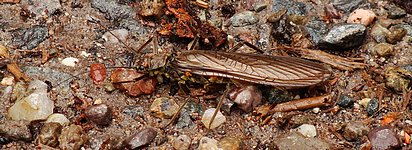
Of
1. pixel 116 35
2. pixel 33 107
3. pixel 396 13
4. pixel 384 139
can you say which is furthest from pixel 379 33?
pixel 33 107

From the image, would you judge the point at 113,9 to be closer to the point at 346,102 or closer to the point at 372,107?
the point at 346,102

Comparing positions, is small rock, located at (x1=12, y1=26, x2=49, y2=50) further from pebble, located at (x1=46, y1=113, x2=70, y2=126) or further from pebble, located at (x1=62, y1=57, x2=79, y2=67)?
pebble, located at (x1=46, y1=113, x2=70, y2=126)

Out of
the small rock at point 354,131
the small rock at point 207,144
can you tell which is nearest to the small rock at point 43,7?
the small rock at point 207,144

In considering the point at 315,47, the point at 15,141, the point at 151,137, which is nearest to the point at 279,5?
the point at 315,47

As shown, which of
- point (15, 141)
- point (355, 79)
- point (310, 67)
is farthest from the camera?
point (355, 79)

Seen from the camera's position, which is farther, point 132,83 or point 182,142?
point 132,83

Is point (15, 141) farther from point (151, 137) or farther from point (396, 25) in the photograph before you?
point (396, 25)

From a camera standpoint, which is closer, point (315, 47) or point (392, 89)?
point (392, 89)
